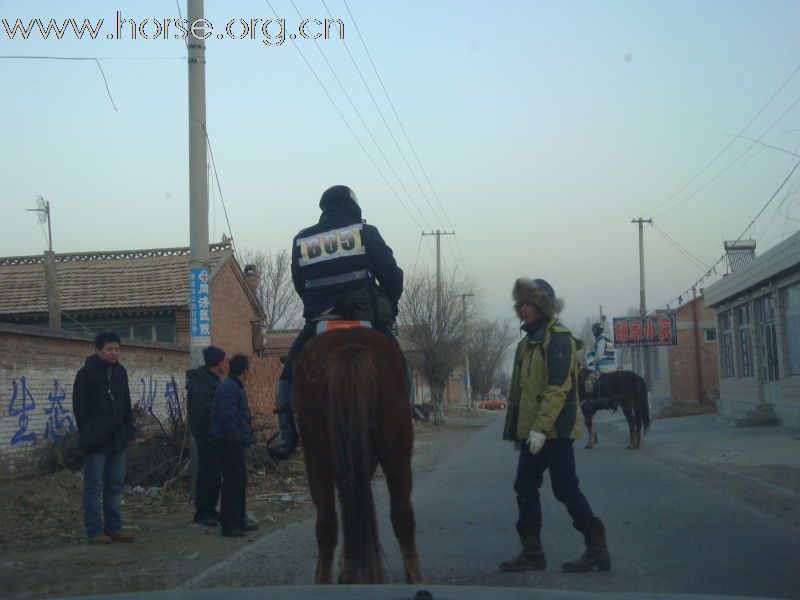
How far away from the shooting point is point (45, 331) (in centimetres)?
1380

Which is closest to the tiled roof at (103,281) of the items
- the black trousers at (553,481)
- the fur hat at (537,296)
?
the fur hat at (537,296)

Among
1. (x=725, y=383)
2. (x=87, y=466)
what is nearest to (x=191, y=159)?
(x=87, y=466)

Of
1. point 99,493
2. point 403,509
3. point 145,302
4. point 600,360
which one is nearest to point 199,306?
point 99,493

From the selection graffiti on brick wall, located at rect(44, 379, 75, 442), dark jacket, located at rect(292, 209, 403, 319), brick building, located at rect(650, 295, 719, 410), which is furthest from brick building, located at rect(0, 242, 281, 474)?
brick building, located at rect(650, 295, 719, 410)

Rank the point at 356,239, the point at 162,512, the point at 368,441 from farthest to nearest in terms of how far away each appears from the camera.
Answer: the point at 162,512, the point at 356,239, the point at 368,441

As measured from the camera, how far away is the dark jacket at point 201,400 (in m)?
9.78

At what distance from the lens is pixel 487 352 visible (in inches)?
3046

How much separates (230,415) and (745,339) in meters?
23.9

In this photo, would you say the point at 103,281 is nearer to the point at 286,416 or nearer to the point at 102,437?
the point at 102,437

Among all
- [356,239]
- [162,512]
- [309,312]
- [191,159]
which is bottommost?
[162,512]

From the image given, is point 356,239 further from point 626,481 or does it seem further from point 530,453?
point 626,481

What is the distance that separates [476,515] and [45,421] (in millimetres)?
7715

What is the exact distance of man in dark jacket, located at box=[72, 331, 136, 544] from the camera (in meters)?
8.41

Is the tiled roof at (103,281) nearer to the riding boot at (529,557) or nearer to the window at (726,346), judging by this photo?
the window at (726,346)
